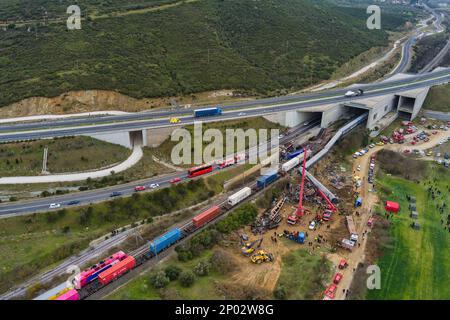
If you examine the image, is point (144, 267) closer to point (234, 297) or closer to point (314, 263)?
point (234, 297)

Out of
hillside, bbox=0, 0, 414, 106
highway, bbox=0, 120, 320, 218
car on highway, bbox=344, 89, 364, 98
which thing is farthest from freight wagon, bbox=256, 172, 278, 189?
car on highway, bbox=344, 89, 364, 98

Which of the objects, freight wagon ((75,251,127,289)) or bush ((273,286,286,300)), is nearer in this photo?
freight wagon ((75,251,127,289))

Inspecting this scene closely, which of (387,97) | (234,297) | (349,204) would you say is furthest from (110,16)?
(234,297)

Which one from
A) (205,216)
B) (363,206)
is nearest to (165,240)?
(205,216)

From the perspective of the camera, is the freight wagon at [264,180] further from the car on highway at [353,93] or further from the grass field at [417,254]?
the car on highway at [353,93]

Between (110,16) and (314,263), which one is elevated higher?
(110,16)

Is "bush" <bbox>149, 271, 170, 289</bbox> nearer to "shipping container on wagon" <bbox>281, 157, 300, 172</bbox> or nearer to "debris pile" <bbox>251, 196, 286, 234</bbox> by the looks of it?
"debris pile" <bbox>251, 196, 286, 234</bbox>
